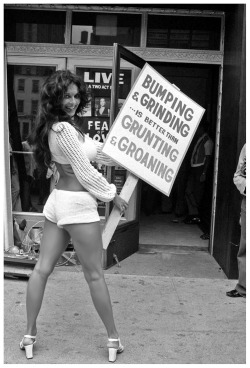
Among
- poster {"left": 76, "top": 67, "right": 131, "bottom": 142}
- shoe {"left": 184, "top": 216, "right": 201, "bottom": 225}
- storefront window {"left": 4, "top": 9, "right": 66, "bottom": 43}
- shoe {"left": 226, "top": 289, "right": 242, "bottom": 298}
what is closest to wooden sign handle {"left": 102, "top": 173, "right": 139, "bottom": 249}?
shoe {"left": 226, "top": 289, "right": 242, "bottom": 298}

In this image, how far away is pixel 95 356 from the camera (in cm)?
381

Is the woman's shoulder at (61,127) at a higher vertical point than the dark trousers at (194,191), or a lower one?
higher

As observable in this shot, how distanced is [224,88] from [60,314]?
341 centimetres

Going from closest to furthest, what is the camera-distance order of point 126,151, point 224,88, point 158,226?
point 126,151, point 224,88, point 158,226

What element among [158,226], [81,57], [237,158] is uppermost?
[81,57]

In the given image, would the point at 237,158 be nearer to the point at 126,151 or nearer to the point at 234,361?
the point at 126,151

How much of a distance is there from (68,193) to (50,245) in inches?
16.1

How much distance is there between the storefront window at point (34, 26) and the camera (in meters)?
6.72

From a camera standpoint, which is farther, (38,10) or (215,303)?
(38,10)

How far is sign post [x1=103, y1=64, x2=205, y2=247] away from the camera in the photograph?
174 inches

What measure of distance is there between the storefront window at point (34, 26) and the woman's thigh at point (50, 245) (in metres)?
3.71

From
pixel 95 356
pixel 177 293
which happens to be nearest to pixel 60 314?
pixel 95 356

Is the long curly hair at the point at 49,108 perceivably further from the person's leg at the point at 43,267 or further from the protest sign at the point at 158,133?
the protest sign at the point at 158,133

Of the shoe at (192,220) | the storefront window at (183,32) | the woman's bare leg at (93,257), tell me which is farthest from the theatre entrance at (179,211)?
the woman's bare leg at (93,257)
